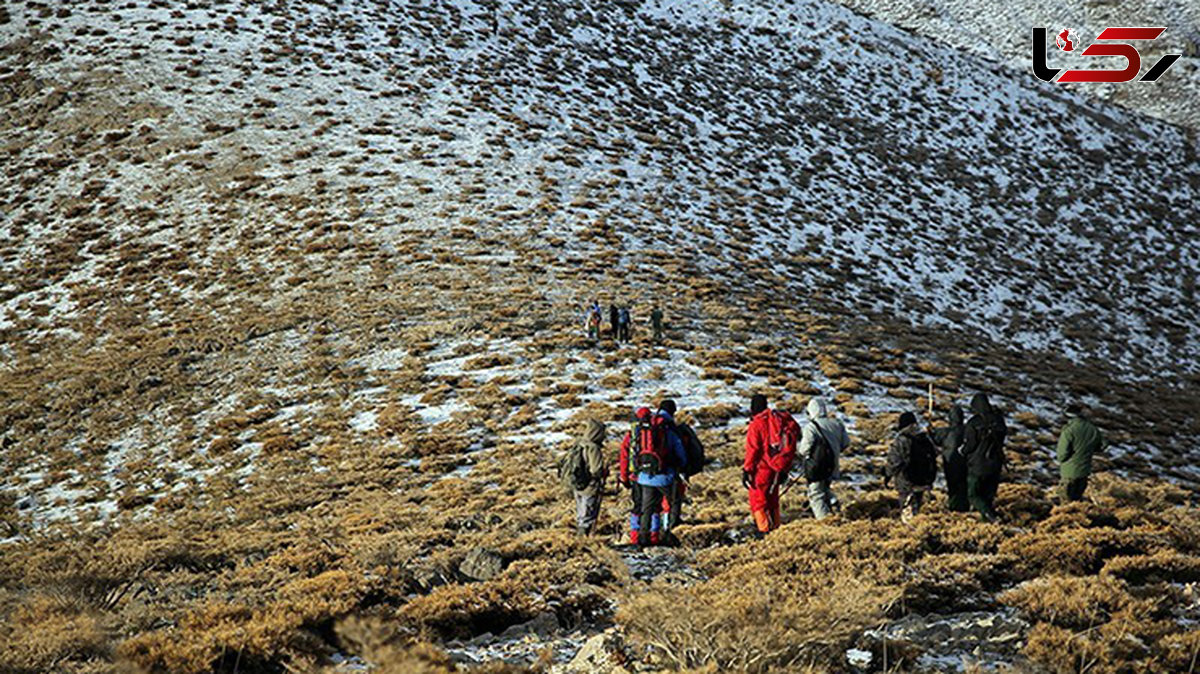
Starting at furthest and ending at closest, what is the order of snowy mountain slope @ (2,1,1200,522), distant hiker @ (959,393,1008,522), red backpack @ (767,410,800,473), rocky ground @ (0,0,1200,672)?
1. snowy mountain slope @ (2,1,1200,522)
2. distant hiker @ (959,393,1008,522)
3. red backpack @ (767,410,800,473)
4. rocky ground @ (0,0,1200,672)

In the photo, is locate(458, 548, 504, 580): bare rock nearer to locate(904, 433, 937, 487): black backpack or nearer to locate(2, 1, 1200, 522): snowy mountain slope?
locate(904, 433, 937, 487): black backpack

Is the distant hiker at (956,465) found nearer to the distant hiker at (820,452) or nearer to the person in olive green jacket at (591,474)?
the distant hiker at (820,452)

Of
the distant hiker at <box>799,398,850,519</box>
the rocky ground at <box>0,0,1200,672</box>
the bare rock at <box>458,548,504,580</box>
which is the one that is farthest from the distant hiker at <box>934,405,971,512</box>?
the bare rock at <box>458,548,504,580</box>

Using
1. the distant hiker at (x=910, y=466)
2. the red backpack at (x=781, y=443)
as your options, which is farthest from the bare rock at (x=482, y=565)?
the distant hiker at (x=910, y=466)

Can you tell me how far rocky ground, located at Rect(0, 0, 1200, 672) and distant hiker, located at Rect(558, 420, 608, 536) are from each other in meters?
0.75

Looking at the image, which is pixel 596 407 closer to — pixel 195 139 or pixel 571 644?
pixel 571 644

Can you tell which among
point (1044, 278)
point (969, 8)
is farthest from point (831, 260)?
point (969, 8)

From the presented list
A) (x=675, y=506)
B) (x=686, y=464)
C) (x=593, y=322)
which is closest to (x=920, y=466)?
(x=686, y=464)

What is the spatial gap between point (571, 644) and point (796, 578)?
215 centimetres

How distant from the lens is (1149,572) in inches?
296

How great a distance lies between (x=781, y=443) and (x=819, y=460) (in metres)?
0.95

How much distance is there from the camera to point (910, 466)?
9977mm

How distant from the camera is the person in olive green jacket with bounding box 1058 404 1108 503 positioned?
10.9 meters

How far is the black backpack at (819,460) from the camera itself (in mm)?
9828
